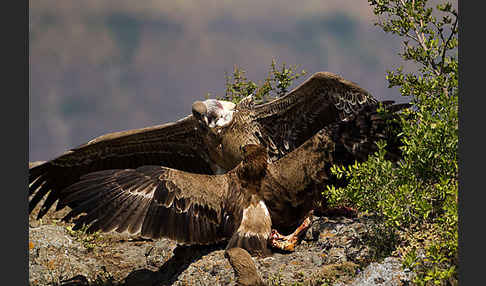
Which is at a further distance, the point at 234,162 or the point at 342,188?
the point at 234,162

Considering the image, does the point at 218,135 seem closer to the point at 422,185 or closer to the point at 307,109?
the point at 307,109

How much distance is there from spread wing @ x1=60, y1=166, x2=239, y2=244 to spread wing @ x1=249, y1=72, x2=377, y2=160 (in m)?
1.83

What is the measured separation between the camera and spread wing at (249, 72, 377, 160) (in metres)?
7.52

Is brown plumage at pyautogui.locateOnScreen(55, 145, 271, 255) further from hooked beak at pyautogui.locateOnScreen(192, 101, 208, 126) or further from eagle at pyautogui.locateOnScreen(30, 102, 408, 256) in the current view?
hooked beak at pyautogui.locateOnScreen(192, 101, 208, 126)

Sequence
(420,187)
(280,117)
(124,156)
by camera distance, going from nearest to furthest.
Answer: (420,187), (280,117), (124,156)

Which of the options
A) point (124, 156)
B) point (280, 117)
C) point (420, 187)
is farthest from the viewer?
point (124, 156)

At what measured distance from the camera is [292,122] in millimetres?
8188

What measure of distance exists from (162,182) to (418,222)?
3437 mm

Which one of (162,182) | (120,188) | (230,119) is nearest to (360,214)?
(230,119)

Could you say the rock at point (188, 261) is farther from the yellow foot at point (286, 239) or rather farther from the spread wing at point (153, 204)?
the spread wing at point (153, 204)

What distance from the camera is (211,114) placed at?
7973mm

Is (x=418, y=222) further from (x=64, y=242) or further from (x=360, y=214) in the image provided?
(x=64, y=242)

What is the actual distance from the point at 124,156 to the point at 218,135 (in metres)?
2.25

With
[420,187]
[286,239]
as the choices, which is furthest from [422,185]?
[286,239]
